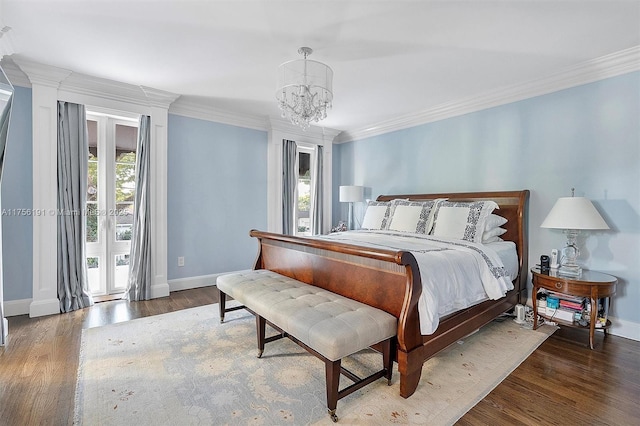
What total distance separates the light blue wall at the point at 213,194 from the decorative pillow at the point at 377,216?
1.65 metres

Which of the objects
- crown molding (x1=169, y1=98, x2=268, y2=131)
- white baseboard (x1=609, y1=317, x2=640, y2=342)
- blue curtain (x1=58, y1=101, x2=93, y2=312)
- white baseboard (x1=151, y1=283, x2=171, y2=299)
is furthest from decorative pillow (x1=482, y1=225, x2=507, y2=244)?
blue curtain (x1=58, y1=101, x2=93, y2=312)

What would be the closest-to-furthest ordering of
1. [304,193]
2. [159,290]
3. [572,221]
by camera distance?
[572,221] → [159,290] → [304,193]

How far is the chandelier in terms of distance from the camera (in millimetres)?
2492

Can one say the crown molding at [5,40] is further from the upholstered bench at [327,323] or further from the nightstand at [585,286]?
the nightstand at [585,286]

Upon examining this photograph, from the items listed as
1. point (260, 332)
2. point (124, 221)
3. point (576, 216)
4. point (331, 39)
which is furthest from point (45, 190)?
point (576, 216)

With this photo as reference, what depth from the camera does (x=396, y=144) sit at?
15.3ft

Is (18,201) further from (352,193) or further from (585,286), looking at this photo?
(585,286)

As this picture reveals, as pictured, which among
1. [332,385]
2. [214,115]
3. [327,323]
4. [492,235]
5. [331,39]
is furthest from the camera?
[214,115]

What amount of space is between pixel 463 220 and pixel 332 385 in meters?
2.31

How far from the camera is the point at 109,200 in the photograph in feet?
11.9

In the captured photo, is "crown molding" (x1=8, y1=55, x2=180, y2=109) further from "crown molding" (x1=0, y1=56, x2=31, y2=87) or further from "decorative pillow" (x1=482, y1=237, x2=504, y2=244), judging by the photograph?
"decorative pillow" (x1=482, y1=237, x2=504, y2=244)

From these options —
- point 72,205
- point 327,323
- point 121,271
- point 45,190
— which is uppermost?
point 45,190

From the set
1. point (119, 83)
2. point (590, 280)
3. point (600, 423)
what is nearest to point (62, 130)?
point (119, 83)

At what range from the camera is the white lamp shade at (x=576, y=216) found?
255 centimetres
